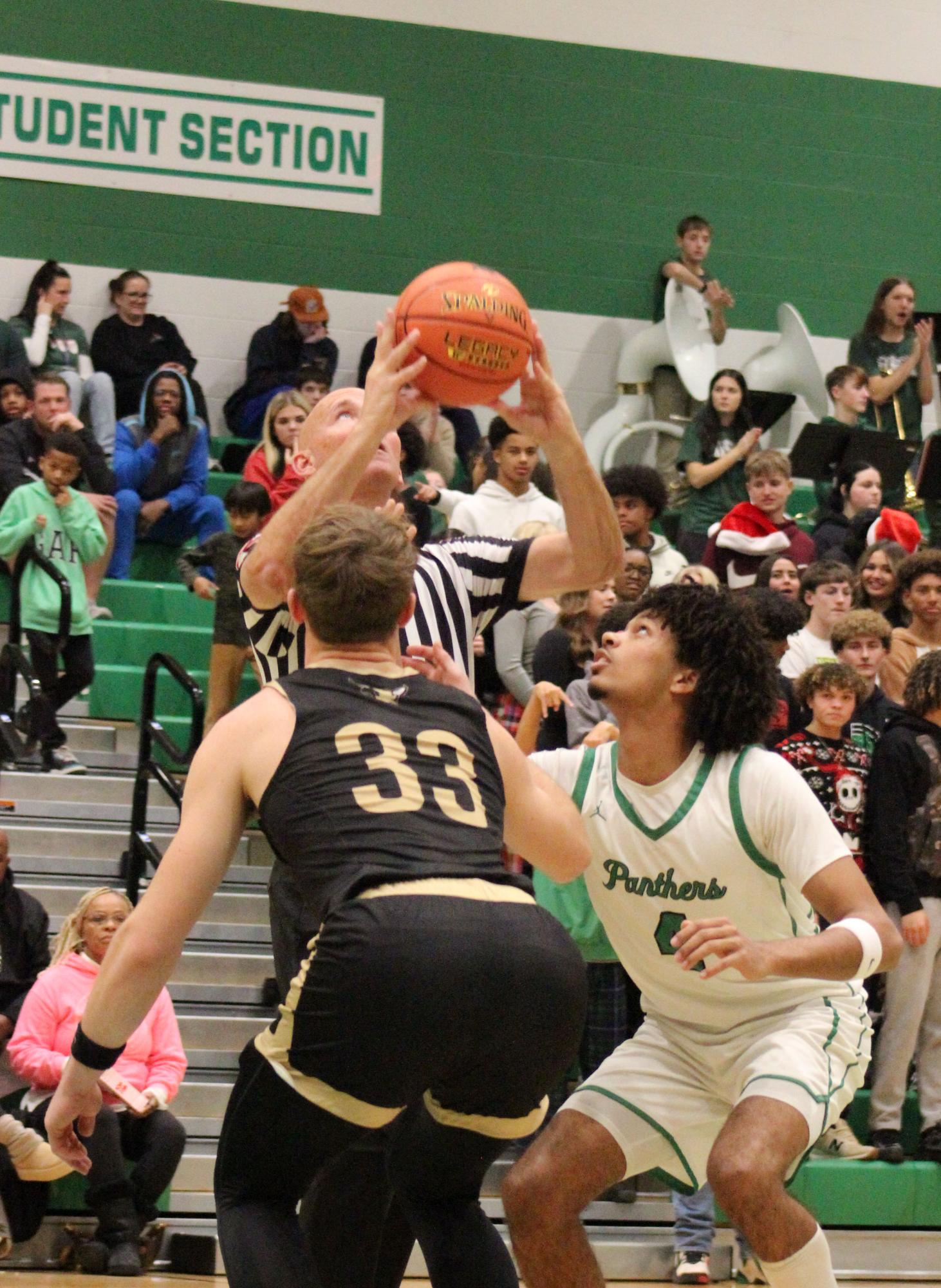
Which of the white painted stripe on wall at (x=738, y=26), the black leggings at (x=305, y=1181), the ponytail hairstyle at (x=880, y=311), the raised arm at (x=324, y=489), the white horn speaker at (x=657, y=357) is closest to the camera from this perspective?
the black leggings at (x=305, y=1181)

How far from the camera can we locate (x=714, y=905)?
3809 mm

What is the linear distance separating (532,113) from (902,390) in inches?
135

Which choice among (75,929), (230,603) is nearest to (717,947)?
(75,929)

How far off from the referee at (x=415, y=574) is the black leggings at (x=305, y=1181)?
17 centimetres

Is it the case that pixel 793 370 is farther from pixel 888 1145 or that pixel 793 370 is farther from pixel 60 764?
pixel 888 1145

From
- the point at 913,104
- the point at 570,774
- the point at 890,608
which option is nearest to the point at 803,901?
the point at 570,774

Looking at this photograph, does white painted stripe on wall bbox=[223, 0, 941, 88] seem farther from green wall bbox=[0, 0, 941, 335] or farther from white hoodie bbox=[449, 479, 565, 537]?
white hoodie bbox=[449, 479, 565, 537]

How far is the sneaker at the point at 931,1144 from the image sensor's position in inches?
251

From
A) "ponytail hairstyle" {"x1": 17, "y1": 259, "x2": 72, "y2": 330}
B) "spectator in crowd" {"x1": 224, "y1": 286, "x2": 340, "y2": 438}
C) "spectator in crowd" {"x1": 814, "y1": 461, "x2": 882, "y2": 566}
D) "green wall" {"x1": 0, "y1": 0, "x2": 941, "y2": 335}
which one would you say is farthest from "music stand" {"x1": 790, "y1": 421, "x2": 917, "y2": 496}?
"ponytail hairstyle" {"x1": 17, "y1": 259, "x2": 72, "y2": 330}

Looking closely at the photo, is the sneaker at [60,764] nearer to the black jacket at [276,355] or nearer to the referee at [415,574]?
the black jacket at [276,355]

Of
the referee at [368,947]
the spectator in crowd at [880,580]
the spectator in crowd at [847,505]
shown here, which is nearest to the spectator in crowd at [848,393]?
the spectator in crowd at [847,505]

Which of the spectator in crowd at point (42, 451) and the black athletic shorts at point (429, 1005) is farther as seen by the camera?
the spectator in crowd at point (42, 451)

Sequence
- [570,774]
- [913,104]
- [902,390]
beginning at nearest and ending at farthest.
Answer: [570,774] < [902,390] < [913,104]

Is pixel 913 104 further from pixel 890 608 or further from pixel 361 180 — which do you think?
pixel 890 608
